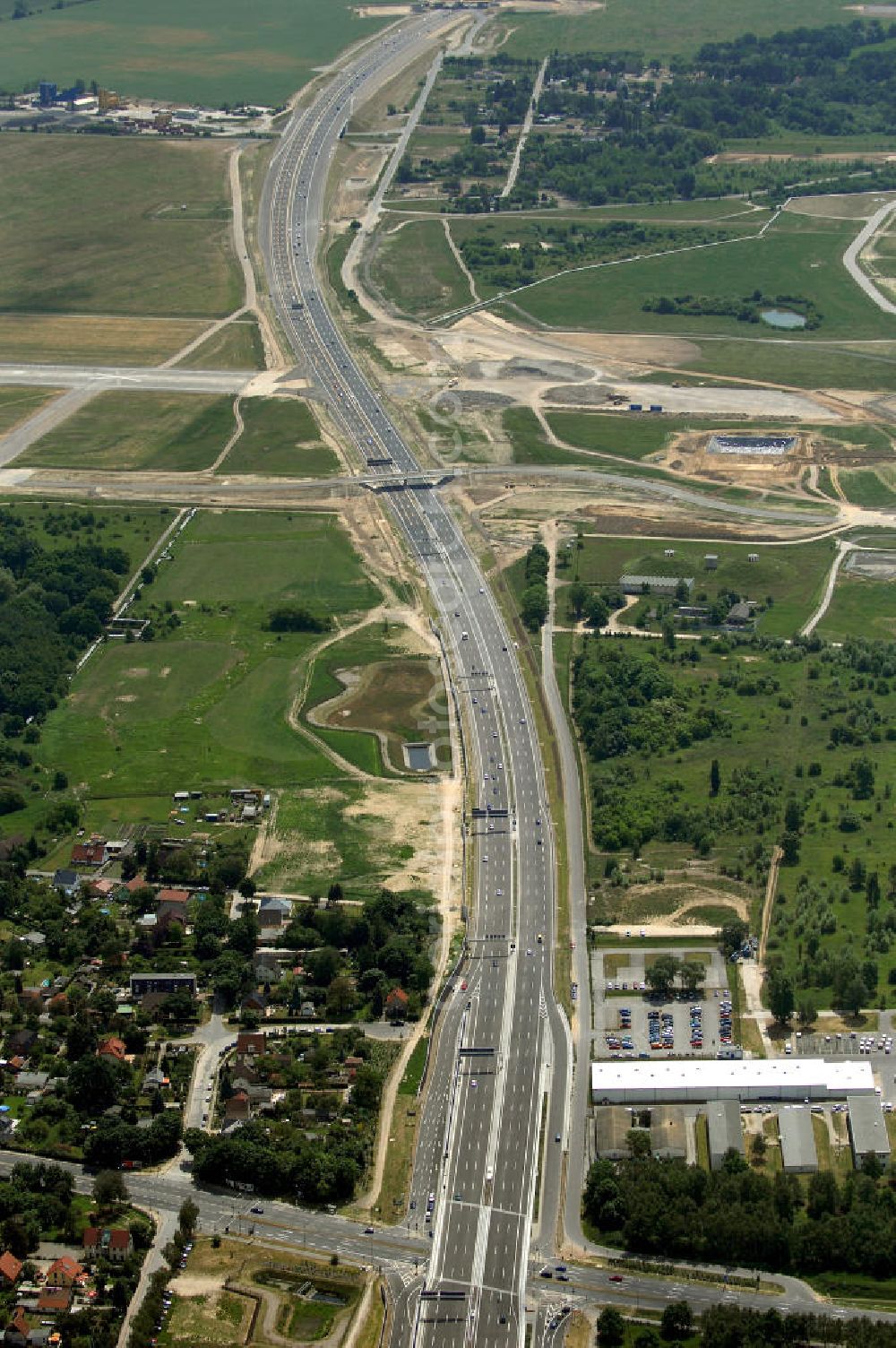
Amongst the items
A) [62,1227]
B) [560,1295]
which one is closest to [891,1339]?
[560,1295]

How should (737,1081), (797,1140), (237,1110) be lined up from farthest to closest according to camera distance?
(737,1081) → (237,1110) → (797,1140)

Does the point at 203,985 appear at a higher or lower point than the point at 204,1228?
higher

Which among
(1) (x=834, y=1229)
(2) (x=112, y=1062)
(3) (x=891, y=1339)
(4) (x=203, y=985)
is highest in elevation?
(4) (x=203, y=985)

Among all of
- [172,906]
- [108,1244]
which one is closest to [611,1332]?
[108,1244]

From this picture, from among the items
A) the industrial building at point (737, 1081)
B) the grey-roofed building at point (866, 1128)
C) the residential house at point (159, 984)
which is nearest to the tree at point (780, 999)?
the industrial building at point (737, 1081)

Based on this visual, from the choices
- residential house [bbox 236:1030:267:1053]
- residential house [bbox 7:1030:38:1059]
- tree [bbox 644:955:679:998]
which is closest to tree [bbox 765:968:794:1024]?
tree [bbox 644:955:679:998]

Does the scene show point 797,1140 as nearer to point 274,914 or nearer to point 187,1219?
point 187,1219

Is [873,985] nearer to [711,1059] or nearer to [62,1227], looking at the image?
[711,1059]
